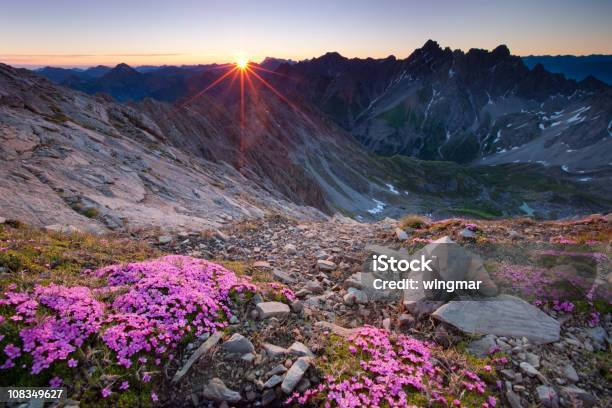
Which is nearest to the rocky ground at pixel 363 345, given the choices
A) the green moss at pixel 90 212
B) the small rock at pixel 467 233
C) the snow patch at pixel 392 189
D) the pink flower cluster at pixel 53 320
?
the small rock at pixel 467 233

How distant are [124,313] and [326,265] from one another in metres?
7.07

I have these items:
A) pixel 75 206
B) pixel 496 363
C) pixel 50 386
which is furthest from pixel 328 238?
pixel 50 386

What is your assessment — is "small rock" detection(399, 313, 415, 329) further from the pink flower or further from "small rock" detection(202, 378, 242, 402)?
the pink flower

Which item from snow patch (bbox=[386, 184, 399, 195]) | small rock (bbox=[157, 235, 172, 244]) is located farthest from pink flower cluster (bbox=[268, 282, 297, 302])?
snow patch (bbox=[386, 184, 399, 195])

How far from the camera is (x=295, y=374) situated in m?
6.32

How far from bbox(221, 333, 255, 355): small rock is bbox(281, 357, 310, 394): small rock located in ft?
3.40

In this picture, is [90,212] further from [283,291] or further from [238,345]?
[238,345]

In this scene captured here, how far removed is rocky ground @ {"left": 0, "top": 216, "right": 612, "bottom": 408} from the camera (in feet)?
20.4

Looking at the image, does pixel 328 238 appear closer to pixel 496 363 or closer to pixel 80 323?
pixel 496 363

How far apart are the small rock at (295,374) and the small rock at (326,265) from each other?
5649mm

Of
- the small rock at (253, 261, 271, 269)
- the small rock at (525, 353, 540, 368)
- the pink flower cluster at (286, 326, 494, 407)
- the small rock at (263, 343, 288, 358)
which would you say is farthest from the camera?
the small rock at (253, 261, 271, 269)

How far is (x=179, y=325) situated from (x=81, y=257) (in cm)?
457

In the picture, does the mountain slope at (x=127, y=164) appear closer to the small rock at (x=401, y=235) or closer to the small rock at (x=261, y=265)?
the small rock at (x=261, y=265)

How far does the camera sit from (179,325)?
6953 mm
